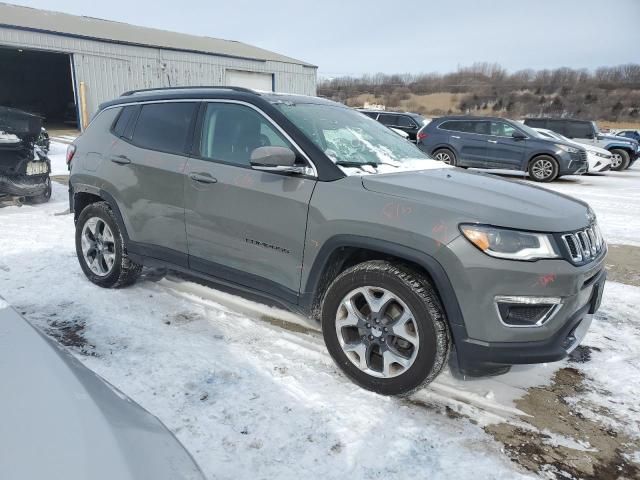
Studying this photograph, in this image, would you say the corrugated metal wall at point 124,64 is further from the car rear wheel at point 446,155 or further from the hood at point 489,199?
the hood at point 489,199

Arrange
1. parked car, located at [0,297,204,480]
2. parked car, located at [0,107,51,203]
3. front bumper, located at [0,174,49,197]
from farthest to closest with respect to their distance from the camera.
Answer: front bumper, located at [0,174,49,197] → parked car, located at [0,107,51,203] → parked car, located at [0,297,204,480]

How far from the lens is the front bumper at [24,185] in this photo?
728 centimetres

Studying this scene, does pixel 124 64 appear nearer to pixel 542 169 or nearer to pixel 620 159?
pixel 542 169

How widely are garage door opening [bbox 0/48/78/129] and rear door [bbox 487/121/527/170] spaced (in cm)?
2696

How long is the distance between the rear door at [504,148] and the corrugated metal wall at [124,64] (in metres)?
15.0

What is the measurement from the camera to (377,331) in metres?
2.79

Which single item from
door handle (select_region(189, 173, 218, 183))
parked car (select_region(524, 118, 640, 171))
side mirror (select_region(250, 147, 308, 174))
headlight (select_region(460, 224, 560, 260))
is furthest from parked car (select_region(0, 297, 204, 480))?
parked car (select_region(524, 118, 640, 171))

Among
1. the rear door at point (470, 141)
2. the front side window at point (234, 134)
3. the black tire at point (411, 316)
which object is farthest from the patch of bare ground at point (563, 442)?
the rear door at point (470, 141)

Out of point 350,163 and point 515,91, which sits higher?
point 515,91

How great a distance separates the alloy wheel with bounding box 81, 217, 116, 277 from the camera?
14.0ft

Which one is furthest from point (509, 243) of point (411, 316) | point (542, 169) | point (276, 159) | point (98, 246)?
point (542, 169)

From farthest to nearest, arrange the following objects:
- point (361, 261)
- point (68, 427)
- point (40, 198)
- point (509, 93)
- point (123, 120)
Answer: point (509, 93) < point (40, 198) < point (123, 120) < point (361, 261) < point (68, 427)

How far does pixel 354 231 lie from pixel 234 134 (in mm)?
1285

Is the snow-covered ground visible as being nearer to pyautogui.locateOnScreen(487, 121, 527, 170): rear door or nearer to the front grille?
the front grille
